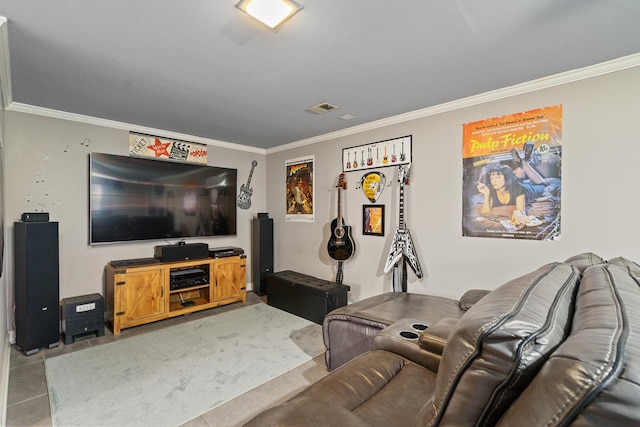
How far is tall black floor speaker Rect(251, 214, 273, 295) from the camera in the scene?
4414 millimetres

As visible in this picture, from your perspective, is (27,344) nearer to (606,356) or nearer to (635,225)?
(606,356)

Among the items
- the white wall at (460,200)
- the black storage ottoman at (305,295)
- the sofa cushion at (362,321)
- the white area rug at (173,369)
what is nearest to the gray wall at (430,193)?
the white wall at (460,200)

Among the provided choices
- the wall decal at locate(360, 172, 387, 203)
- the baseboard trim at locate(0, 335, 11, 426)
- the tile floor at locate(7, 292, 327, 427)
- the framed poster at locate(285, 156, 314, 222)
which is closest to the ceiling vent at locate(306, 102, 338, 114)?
the wall decal at locate(360, 172, 387, 203)

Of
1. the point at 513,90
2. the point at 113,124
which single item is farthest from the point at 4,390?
the point at 513,90

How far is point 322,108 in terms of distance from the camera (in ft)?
9.79

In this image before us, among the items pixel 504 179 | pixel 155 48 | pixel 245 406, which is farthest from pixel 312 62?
pixel 245 406

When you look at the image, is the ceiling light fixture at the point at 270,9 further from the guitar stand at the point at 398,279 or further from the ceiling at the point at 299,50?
the guitar stand at the point at 398,279

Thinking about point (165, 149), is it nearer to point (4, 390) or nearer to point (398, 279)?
point (4, 390)

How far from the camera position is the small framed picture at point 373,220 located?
3.45 meters

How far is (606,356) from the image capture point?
54cm

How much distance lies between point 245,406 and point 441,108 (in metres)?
3.03

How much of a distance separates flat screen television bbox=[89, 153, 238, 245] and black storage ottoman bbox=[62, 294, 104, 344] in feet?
2.25

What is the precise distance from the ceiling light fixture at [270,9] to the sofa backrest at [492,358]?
5.27ft

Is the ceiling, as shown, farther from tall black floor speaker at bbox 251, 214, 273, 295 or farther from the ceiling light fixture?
tall black floor speaker at bbox 251, 214, 273, 295
